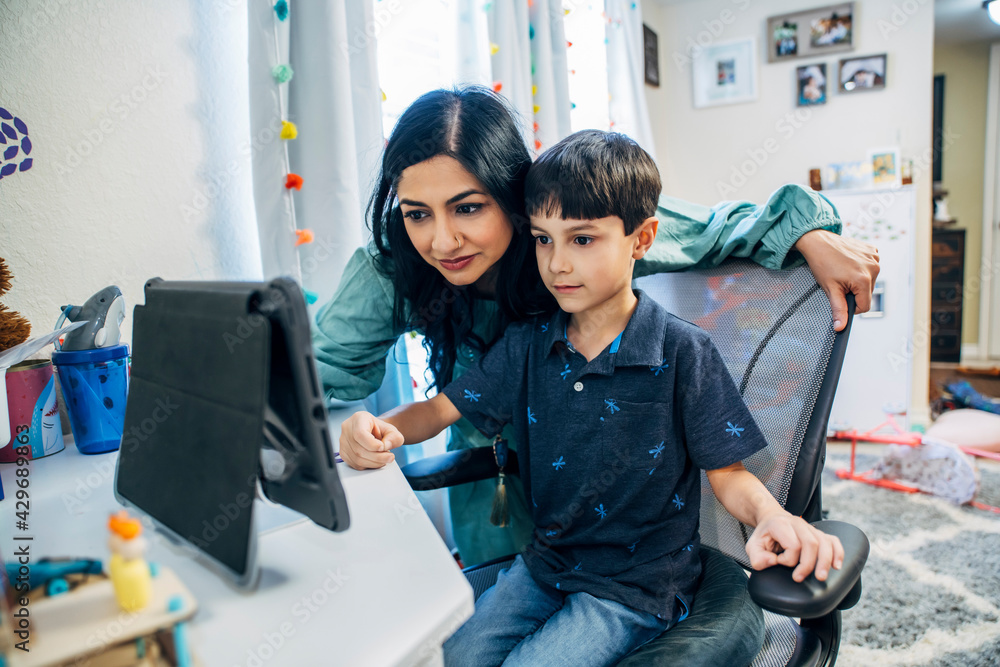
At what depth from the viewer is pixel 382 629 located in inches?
16.4

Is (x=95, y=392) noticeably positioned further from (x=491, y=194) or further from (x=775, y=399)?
(x=775, y=399)

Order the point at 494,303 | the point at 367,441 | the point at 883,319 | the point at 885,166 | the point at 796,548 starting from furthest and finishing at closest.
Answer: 1. the point at 885,166
2. the point at 883,319
3. the point at 494,303
4. the point at 367,441
5. the point at 796,548

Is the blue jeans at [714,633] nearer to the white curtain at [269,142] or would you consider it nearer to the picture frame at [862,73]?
the white curtain at [269,142]

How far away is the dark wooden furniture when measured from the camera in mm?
4410

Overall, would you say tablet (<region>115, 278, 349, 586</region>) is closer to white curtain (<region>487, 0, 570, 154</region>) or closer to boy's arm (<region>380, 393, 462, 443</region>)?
boy's arm (<region>380, 393, 462, 443</region>)

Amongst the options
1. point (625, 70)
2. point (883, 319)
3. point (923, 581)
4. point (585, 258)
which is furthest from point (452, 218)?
point (883, 319)

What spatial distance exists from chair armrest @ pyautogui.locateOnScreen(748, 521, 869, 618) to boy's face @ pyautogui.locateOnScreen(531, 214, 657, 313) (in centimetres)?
40

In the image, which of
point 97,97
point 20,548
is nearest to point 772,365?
point 20,548

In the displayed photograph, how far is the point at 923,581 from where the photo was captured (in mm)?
1586

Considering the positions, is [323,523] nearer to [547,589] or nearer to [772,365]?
[547,589]

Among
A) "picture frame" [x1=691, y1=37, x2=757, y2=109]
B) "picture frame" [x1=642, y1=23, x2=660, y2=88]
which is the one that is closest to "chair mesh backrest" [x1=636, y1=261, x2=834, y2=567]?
"picture frame" [x1=642, y1=23, x2=660, y2=88]

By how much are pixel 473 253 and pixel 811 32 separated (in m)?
2.99

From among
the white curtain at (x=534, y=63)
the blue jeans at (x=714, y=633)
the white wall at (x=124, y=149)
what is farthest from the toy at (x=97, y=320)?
the white curtain at (x=534, y=63)

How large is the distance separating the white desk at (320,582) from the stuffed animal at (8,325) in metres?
0.24
